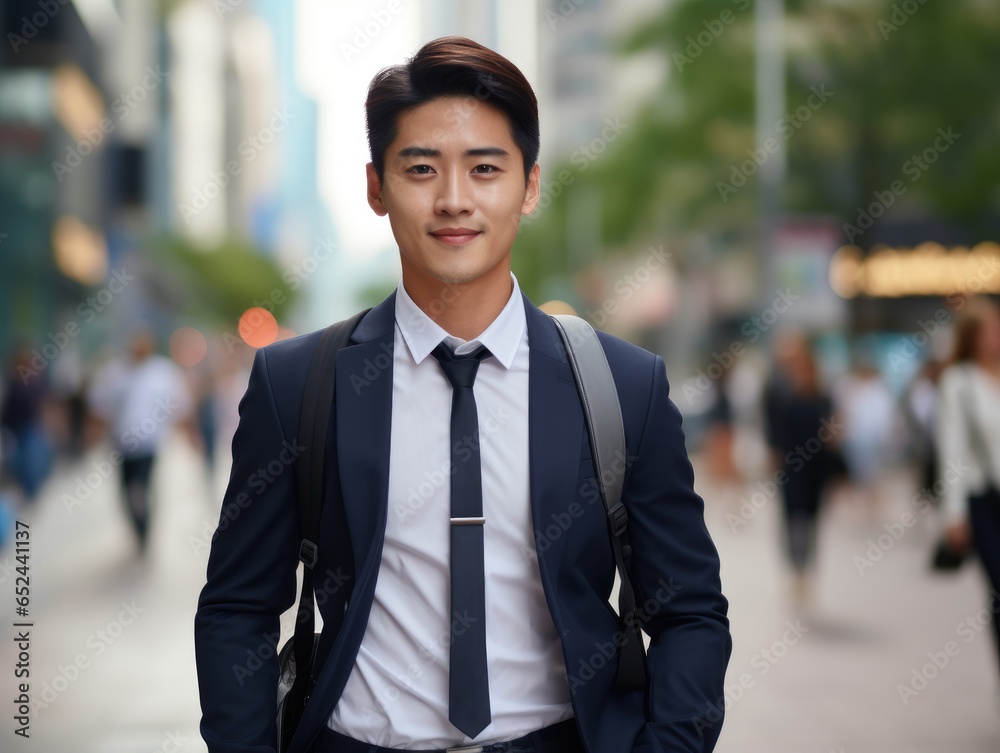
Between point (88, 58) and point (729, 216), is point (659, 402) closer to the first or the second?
point (729, 216)

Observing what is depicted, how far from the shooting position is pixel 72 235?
29.6 metres

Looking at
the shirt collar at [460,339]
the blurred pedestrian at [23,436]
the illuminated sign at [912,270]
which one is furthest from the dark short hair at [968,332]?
the illuminated sign at [912,270]

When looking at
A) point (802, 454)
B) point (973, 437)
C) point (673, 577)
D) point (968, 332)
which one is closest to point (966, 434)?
point (973, 437)

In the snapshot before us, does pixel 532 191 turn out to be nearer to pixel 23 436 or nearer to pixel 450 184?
pixel 450 184

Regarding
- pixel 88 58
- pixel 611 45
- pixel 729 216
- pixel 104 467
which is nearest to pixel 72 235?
pixel 88 58

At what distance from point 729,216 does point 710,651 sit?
2791 cm

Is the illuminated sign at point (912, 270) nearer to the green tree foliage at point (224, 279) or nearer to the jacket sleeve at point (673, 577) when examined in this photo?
the jacket sleeve at point (673, 577)

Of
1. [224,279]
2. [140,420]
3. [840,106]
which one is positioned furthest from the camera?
[224,279]

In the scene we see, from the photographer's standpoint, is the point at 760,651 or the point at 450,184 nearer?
the point at 450,184

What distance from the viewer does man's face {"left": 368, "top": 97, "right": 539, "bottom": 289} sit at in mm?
1979

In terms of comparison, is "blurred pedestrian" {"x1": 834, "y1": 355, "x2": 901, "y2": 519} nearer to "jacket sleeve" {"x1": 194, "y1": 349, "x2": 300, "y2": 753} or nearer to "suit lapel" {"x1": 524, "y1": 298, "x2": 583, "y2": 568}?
"suit lapel" {"x1": 524, "y1": 298, "x2": 583, "y2": 568}

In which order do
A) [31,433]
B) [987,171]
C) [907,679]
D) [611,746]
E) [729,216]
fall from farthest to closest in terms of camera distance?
[729,216]
[987,171]
[31,433]
[907,679]
[611,746]

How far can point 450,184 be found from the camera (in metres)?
1.96

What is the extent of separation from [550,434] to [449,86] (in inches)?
27.0
